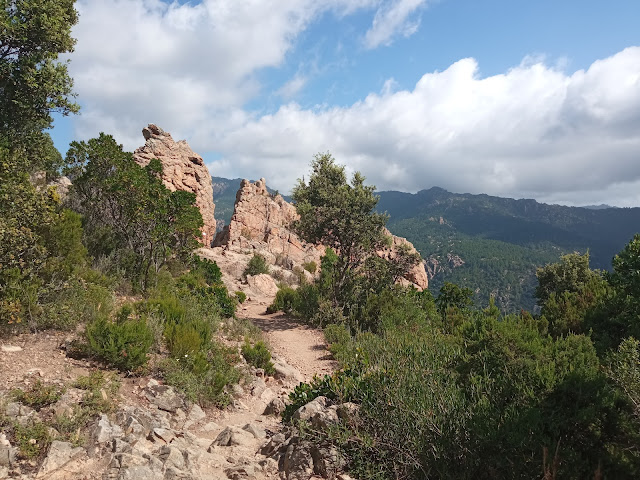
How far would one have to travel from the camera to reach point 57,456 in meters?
4.39

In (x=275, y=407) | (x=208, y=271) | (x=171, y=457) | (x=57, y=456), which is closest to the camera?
(x=57, y=456)

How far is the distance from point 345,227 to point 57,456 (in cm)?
1320

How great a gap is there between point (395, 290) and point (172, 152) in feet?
92.8

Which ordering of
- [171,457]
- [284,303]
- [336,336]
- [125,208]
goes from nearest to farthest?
1. [171,457]
2. [336,336]
3. [125,208]
4. [284,303]

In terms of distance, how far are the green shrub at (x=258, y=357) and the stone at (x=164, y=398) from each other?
3.23 m

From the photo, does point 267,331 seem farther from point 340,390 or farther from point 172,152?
point 172,152

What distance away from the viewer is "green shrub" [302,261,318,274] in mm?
39031

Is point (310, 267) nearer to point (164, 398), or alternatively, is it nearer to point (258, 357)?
point (258, 357)

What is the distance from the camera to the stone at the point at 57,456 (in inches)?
165

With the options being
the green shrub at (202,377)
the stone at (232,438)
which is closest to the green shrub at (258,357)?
the green shrub at (202,377)

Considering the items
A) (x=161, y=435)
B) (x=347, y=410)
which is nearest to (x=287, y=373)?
(x=161, y=435)

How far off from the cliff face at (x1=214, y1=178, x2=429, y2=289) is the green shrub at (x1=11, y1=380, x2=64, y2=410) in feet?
108

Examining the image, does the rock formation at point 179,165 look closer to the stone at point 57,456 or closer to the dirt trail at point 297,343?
the dirt trail at point 297,343

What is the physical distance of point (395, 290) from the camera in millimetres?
16969
